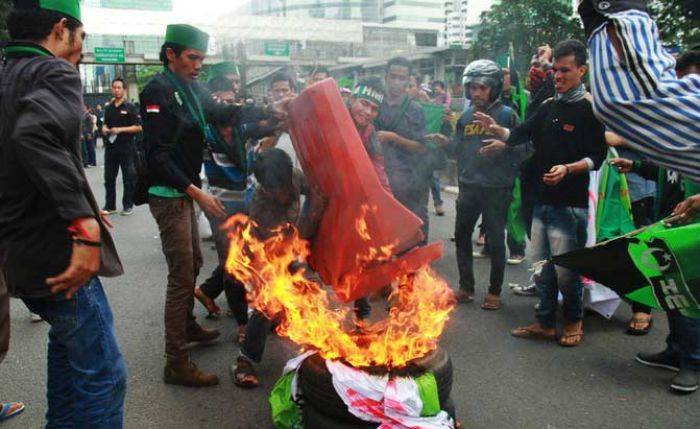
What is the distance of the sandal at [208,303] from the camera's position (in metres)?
4.57

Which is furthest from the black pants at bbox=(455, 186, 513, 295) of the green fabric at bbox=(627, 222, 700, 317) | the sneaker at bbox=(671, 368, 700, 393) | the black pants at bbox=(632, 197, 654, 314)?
the green fabric at bbox=(627, 222, 700, 317)

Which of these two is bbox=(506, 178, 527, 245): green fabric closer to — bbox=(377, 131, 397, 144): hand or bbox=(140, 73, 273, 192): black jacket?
bbox=(377, 131, 397, 144): hand

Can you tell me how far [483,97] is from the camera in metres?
4.89

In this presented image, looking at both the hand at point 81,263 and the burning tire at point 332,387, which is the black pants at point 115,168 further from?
the hand at point 81,263

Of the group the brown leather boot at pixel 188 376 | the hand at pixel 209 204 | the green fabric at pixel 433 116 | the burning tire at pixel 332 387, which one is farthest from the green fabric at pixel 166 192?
the green fabric at pixel 433 116

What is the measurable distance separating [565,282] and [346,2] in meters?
5.60

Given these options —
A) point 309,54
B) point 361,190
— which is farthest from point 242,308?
point 309,54

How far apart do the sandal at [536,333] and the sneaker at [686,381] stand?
3.18 ft

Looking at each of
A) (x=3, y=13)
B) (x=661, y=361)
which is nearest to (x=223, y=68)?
(x=661, y=361)

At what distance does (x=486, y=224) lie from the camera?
5066 mm

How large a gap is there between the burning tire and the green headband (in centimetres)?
283

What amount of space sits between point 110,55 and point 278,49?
3744 cm

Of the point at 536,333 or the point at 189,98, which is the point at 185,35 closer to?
the point at 189,98

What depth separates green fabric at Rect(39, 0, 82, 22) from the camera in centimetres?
215
